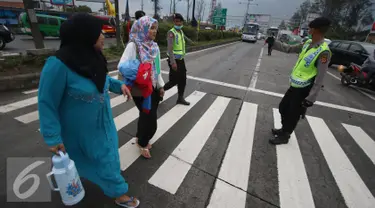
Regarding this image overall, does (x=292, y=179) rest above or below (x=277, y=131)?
below

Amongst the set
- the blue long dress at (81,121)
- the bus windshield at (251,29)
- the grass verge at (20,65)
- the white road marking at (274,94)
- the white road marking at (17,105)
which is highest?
the bus windshield at (251,29)

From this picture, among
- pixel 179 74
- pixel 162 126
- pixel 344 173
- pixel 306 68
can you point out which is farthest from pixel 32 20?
pixel 344 173

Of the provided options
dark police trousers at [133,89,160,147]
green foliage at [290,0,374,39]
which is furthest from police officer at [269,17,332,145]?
green foliage at [290,0,374,39]

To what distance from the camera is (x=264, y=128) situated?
3.94m

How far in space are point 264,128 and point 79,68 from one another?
138 inches

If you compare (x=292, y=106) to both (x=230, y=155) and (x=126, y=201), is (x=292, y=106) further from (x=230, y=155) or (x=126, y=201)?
(x=126, y=201)

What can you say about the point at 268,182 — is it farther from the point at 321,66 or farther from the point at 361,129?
the point at 361,129

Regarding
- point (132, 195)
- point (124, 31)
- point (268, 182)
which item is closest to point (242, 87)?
point (268, 182)

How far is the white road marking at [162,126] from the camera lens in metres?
2.71

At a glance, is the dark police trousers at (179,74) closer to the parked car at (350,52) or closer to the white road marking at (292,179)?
the white road marking at (292,179)

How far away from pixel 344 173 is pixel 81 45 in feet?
11.5

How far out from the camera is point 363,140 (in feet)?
12.5

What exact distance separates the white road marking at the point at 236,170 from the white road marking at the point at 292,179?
1.38ft

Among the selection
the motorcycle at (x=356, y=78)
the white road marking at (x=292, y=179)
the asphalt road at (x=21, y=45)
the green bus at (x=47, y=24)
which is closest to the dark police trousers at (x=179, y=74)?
the white road marking at (x=292, y=179)
